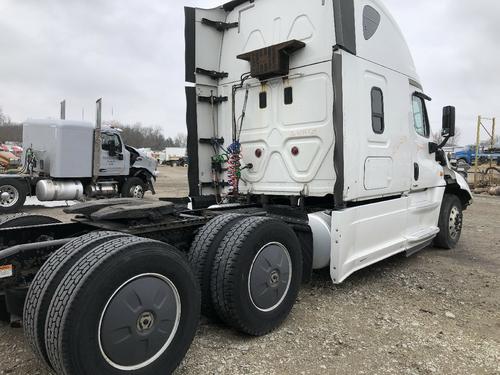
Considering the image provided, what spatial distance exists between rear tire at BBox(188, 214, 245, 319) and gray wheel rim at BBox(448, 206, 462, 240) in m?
4.72

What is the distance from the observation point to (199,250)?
10.8 ft

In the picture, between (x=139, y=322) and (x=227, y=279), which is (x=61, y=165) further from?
(x=139, y=322)

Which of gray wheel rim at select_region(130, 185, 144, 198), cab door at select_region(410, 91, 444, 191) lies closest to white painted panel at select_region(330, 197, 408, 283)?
cab door at select_region(410, 91, 444, 191)

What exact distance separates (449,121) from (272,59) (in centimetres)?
306

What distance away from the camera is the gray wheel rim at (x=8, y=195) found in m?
11.2

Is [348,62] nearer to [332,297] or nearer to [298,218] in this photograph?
[298,218]

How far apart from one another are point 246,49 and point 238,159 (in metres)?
1.37

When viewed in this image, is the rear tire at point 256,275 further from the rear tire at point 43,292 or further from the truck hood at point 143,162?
the truck hood at point 143,162

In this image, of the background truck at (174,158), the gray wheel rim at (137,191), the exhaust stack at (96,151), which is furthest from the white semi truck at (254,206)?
→ the background truck at (174,158)

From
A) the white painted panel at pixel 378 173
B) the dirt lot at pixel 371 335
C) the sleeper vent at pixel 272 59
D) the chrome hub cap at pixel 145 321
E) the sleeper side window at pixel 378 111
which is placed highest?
the sleeper vent at pixel 272 59

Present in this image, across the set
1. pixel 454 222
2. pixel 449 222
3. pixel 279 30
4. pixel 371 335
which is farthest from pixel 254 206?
pixel 454 222

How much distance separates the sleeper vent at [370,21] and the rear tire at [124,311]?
10.9 ft

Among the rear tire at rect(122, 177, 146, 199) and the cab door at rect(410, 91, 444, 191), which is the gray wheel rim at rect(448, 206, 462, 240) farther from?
the rear tire at rect(122, 177, 146, 199)

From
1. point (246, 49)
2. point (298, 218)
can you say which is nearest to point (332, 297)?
point (298, 218)
